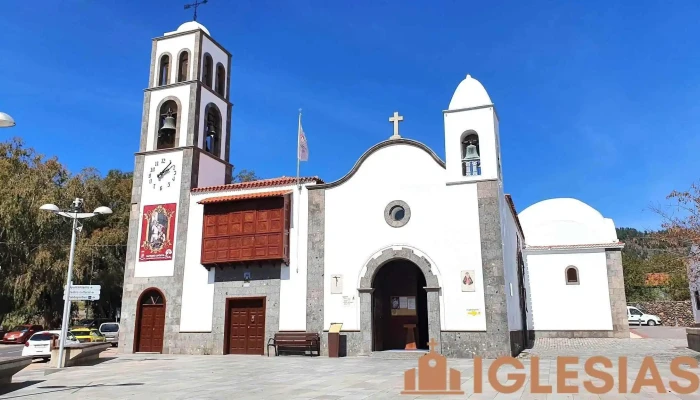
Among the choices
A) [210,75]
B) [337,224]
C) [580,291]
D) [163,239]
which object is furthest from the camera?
[580,291]

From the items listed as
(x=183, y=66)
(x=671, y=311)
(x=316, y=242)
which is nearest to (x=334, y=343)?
(x=316, y=242)

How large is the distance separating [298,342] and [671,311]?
3431 cm

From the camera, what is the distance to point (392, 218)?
18.1 meters

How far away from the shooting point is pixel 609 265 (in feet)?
80.7

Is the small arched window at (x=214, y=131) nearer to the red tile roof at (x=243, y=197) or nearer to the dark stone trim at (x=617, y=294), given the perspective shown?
the red tile roof at (x=243, y=197)

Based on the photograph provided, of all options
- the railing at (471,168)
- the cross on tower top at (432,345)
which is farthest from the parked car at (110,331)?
the railing at (471,168)

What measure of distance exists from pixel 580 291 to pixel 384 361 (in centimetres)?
1335

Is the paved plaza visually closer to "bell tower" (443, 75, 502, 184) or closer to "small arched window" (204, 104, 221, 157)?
"bell tower" (443, 75, 502, 184)

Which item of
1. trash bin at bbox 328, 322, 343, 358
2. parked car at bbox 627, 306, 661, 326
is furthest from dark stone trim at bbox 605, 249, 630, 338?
parked car at bbox 627, 306, 661, 326

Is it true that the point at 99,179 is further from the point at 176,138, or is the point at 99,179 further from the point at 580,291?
the point at 580,291

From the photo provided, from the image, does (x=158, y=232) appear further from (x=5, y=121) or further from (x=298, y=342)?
(x=5, y=121)

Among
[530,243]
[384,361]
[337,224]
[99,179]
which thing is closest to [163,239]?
[337,224]

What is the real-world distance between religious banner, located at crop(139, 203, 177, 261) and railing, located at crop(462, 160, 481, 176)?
11.2 meters

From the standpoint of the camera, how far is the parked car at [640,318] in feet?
122
